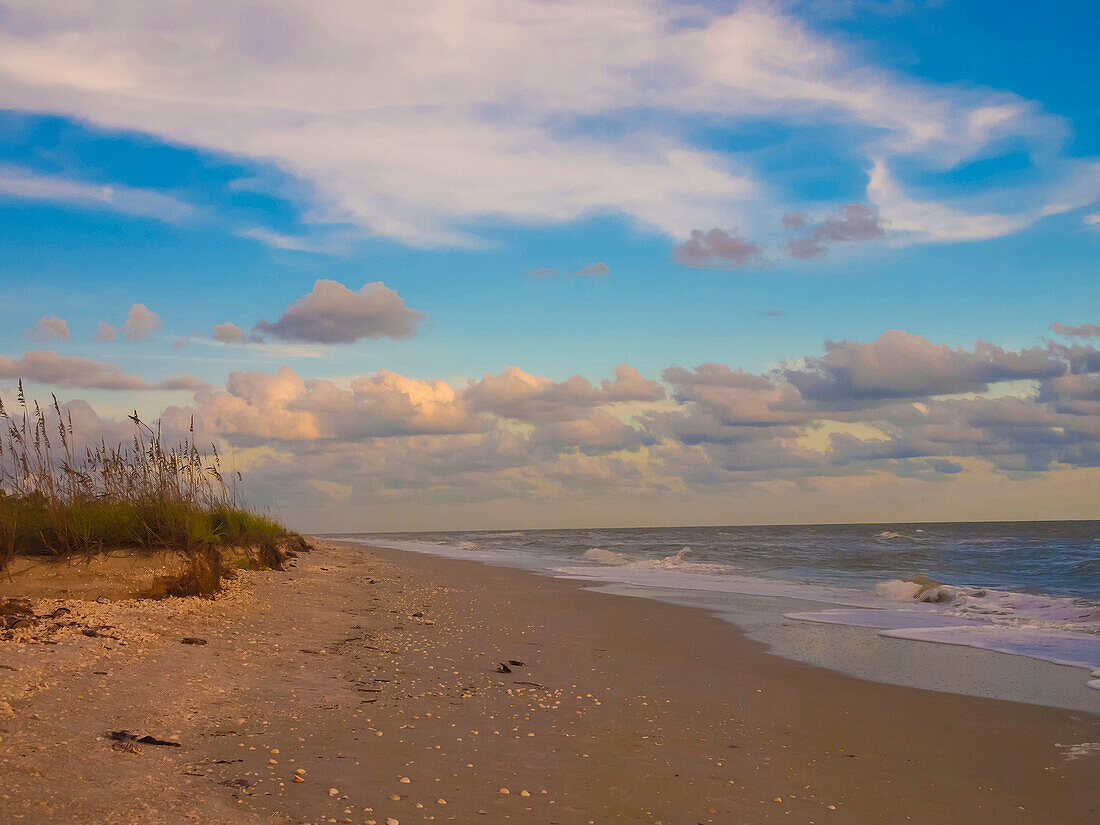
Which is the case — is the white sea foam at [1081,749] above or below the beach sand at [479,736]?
below

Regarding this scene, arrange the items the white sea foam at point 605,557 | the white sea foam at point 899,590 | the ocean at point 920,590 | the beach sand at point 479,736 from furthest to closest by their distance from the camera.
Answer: the white sea foam at point 605,557 → the white sea foam at point 899,590 → the ocean at point 920,590 → the beach sand at point 479,736

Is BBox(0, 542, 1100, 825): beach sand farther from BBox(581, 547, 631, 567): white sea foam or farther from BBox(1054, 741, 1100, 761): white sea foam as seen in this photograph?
BBox(581, 547, 631, 567): white sea foam

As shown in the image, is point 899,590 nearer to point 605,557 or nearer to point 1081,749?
point 1081,749

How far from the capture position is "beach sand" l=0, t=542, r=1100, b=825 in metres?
3.95

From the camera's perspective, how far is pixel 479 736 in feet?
17.2

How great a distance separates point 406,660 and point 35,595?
4.66 m

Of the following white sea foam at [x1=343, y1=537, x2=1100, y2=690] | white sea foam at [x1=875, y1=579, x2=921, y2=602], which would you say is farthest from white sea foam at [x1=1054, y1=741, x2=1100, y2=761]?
white sea foam at [x1=875, y1=579, x2=921, y2=602]

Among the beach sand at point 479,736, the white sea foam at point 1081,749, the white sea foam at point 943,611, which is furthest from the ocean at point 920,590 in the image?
the beach sand at point 479,736

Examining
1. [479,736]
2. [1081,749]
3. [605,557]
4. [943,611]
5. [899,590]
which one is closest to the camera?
[479,736]

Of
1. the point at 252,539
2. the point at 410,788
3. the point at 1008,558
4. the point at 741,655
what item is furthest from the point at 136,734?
the point at 1008,558

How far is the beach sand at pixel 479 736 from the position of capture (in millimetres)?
3947

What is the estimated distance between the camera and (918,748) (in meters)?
5.65

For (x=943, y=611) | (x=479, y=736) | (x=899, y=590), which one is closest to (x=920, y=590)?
(x=899, y=590)

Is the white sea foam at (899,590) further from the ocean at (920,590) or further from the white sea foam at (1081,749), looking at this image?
the white sea foam at (1081,749)
